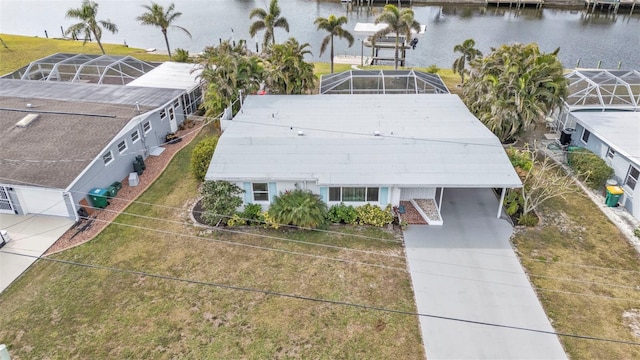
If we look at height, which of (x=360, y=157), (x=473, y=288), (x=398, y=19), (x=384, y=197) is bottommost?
(x=473, y=288)

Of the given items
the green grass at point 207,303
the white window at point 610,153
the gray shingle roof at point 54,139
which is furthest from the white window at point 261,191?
the white window at point 610,153

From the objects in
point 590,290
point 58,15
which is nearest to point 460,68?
point 590,290

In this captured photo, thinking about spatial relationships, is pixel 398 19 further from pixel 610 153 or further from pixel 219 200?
pixel 219 200

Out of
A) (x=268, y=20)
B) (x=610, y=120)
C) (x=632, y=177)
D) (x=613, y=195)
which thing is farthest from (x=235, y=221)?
(x=268, y=20)

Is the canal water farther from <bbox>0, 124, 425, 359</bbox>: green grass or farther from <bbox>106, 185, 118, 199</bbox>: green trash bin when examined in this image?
<bbox>0, 124, 425, 359</bbox>: green grass

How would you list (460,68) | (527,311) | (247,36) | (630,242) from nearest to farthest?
(527,311) < (630,242) < (460,68) < (247,36)

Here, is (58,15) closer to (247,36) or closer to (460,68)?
(247,36)
